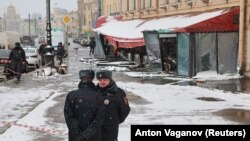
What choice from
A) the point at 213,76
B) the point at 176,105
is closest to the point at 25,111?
the point at 176,105

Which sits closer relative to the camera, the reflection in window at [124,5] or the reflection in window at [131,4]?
the reflection in window at [131,4]

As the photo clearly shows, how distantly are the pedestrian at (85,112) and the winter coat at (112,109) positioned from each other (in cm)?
27

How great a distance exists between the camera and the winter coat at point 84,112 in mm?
5684

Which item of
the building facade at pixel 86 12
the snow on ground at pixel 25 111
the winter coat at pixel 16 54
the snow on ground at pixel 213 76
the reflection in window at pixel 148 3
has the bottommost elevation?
the snow on ground at pixel 25 111

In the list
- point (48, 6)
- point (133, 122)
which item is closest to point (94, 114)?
point (133, 122)

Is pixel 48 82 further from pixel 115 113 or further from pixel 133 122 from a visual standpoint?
pixel 115 113

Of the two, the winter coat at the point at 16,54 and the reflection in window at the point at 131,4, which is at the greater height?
the reflection in window at the point at 131,4

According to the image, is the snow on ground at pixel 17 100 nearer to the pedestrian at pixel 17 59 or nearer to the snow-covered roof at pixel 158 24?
the pedestrian at pixel 17 59

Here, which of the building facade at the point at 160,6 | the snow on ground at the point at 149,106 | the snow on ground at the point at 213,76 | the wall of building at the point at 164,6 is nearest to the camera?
the snow on ground at the point at 149,106

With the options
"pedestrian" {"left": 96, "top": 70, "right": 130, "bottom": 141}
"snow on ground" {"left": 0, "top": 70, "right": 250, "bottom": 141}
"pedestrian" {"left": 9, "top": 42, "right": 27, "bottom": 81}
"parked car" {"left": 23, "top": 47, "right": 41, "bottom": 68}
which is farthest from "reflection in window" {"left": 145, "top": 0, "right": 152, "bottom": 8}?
"pedestrian" {"left": 96, "top": 70, "right": 130, "bottom": 141}

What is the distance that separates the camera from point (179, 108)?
13102mm

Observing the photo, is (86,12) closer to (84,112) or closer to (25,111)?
(25,111)

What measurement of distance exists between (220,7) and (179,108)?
11328 mm

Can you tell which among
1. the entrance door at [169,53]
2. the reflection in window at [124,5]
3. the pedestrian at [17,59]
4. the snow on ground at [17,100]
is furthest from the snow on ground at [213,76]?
the reflection in window at [124,5]
